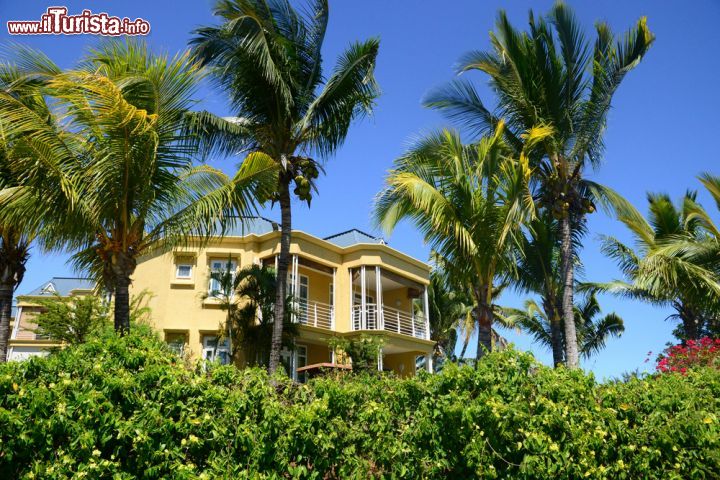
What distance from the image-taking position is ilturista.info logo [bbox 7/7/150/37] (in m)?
11.6

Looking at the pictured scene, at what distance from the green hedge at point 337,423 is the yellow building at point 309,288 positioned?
13.3 meters

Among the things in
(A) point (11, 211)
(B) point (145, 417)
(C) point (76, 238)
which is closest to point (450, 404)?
A: (B) point (145, 417)

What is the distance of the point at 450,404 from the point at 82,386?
358 centimetres

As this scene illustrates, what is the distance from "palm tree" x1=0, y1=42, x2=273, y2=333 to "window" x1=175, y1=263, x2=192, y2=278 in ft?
35.7

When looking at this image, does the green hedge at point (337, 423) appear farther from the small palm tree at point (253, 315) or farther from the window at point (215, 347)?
the window at point (215, 347)

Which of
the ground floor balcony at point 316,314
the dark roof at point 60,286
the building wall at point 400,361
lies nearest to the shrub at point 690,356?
the ground floor balcony at point 316,314

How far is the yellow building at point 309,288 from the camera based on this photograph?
804 inches

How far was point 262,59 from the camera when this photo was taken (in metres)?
12.9

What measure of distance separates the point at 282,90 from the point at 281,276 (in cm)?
443

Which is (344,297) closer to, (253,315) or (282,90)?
(253,315)

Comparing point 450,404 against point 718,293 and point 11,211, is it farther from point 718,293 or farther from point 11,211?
point 718,293

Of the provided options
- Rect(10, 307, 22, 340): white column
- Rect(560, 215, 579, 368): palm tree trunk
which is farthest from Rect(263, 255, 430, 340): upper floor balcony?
Rect(10, 307, 22, 340): white column

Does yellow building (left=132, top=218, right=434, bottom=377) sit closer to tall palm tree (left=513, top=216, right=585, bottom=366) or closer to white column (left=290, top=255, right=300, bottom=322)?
white column (left=290, top=255, right=300, bottom=322)

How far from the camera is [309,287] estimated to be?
23.7 meters
